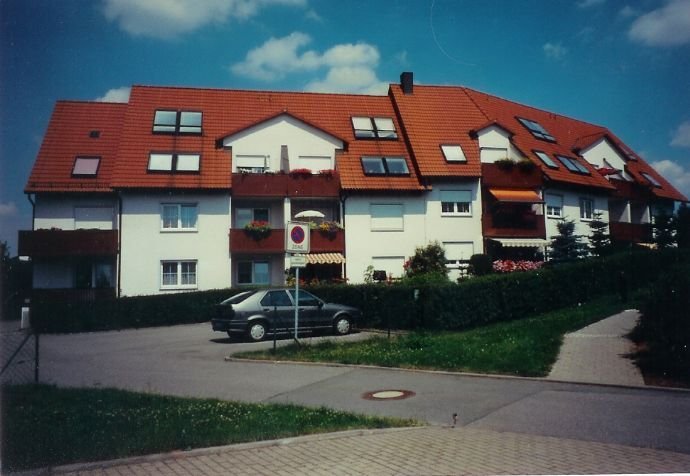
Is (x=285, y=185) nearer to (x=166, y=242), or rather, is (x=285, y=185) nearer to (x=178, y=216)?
(x=178, y=216)

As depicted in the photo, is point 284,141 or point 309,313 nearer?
point 309,313

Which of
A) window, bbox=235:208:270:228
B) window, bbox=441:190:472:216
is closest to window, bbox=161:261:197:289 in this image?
window, bbox=235:208:270:228

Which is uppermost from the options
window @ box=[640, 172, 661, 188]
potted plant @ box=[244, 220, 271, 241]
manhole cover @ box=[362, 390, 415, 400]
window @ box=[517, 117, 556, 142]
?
window @ box=[517, 117, 556, 142]

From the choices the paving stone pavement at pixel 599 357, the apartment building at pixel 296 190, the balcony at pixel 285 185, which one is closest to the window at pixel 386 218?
the apartment building at pixel 296 190

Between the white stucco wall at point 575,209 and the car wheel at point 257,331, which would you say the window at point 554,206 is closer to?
the white stucco wall at point 575,209

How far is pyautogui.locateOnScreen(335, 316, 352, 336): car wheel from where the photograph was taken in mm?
18281

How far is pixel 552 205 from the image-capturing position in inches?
1222

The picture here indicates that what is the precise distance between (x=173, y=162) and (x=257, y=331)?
13.5m

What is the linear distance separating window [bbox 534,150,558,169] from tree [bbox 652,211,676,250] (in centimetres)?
825

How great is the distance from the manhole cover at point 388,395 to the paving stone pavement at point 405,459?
2.53 m

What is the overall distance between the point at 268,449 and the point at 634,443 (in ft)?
13.6

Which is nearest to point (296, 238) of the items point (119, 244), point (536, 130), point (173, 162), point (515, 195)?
point (119, 244)

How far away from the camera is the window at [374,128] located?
31336 millimetres

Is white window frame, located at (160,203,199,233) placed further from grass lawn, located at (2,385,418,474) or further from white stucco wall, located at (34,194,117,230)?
grass lawn, located at (2,385,418,474)
